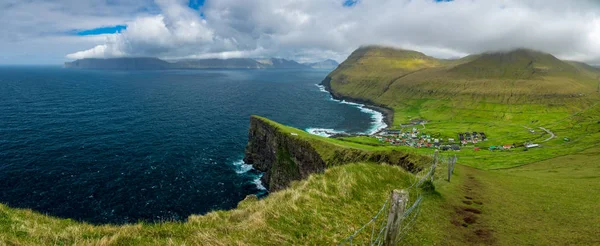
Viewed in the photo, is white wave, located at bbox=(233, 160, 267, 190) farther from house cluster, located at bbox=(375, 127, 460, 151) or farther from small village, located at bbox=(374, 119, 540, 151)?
house cluster, located at bbox=(375, 127, 460, 151)

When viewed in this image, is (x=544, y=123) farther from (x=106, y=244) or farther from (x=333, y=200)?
(x=106, y=244)

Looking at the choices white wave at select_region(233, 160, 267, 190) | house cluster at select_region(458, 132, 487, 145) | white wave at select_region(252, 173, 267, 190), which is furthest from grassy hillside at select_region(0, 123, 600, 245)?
house cluster at select_region(458, 132, 487, 145)

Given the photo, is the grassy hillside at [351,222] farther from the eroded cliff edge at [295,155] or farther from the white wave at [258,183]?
the white wave at [258,183]

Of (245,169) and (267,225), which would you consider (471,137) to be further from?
(267,225)

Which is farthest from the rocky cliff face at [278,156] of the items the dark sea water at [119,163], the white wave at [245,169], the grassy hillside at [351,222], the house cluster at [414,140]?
the house cluster at [414,140]

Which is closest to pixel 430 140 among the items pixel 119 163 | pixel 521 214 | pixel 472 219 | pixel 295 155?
pixel 295 155
